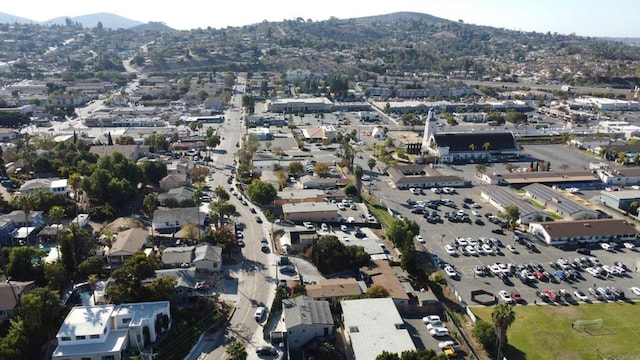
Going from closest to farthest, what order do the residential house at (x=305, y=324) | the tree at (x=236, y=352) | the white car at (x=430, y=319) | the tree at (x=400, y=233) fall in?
the tree at (x=236, y=352)
the residential house at (x=305, y=324)
the white car at (x=430, y=319)
the tree at (x=400, y=233)

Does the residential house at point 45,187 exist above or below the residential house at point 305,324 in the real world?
above

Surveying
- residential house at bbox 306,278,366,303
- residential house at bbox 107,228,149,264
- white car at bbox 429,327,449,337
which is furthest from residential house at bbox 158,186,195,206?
white car at bbox 429,327,449,337

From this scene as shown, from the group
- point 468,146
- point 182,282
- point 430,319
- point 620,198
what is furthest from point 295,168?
point 620,198

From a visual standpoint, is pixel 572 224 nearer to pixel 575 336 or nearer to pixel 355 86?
pixel 575 336

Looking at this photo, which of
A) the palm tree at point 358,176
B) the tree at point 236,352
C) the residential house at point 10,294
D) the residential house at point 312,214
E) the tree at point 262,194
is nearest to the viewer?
the tree at point 236,352

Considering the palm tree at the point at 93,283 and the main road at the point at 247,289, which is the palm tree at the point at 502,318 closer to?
the main road at the point at 247,289

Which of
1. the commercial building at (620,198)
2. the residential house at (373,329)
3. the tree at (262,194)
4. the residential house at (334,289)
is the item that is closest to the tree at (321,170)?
the tree at (262,194)
